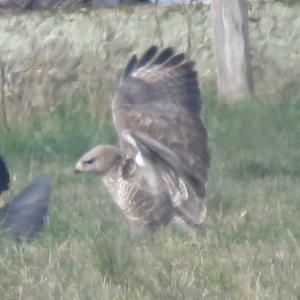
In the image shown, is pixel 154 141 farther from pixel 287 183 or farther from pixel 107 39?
pixel 107 39

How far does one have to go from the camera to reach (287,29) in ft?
41.1

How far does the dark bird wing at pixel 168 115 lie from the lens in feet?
23.6

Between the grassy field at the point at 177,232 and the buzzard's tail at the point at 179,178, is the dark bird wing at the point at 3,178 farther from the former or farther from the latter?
the buzzard's tail at the point at 179,178

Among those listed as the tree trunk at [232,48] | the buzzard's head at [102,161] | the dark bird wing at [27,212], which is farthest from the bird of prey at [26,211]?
the tree trunk at [232,48]

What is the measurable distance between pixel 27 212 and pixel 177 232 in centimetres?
78

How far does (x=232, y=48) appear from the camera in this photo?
11875 millimetres

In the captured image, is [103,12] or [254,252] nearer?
[254,252]

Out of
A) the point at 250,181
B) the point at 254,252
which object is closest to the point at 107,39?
the point at 250,181

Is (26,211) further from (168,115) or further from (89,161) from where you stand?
(168,115)

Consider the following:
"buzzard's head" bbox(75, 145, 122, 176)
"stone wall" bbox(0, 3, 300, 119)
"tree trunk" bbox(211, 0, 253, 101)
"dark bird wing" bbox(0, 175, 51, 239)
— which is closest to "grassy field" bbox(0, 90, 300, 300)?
"dark bird wing" bbox(0, 175, 51, 239)

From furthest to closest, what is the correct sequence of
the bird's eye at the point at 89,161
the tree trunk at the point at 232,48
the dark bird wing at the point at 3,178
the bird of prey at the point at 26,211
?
the tree trunk at the point at 232,48, the dark bird wing at the point at 3,178, the bird's eye at the point at 89,161, the bird of prey at the point at 26,211

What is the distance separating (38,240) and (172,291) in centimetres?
139

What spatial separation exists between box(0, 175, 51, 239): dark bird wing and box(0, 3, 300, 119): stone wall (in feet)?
15.2

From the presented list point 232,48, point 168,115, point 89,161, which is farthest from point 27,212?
point 232,48
